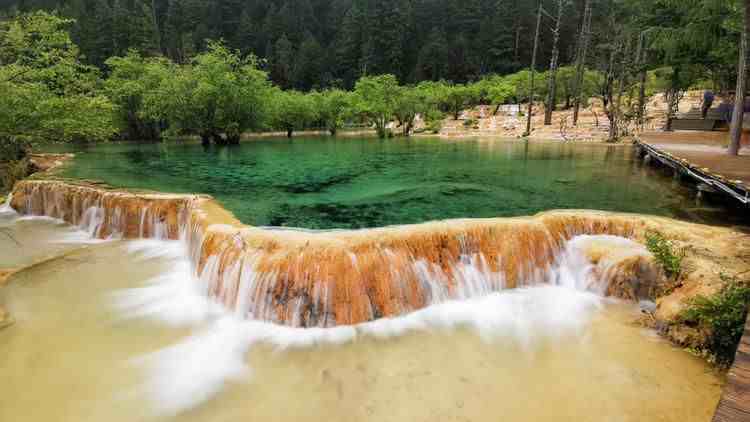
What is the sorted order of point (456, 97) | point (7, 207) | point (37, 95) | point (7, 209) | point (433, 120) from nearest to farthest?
point (7, 209) → point (7, 207) → point (37, 95) → point (433, 120) → point (456, 97)

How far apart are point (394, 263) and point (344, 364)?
1858mm

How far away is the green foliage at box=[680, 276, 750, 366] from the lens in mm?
4379

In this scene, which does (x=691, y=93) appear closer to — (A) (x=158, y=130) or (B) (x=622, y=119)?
(B) (x=622, y=119)

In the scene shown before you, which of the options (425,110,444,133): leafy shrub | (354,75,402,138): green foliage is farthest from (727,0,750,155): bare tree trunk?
(425,110,444,133): leafy shrub

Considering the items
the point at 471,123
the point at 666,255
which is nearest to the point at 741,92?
the point at 666,255

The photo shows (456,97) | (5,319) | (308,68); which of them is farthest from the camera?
(308,68)

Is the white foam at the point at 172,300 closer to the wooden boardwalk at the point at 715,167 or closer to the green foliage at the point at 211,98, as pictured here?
the wooden boardwalk at the point at 715,167

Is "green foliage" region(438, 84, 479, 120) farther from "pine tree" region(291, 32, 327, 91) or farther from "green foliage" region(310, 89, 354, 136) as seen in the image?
"pine tree" region(291, 32, 327, 91)

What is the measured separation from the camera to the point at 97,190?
33.7 feet

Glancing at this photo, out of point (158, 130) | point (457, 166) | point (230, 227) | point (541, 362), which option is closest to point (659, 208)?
point (541, 362)

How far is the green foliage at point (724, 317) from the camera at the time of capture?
4379 mm

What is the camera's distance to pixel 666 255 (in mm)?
5809

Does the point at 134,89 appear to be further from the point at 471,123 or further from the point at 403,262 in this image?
the point at 403,262

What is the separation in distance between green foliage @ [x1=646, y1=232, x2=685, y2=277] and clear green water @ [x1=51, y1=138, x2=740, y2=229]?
3.22m
